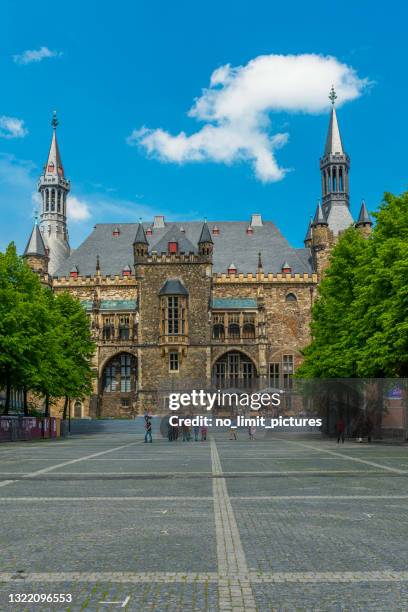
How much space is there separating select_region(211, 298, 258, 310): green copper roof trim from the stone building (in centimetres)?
10

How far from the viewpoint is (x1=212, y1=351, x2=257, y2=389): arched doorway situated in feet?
235

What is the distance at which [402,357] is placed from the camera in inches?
1242

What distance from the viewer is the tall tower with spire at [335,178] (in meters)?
81.9

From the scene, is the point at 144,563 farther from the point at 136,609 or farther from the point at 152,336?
the point at 152,336

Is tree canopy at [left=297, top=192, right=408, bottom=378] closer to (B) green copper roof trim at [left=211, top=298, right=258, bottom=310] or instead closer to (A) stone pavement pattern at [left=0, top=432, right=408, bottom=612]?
(A) stone pavement pattern at [left=0, top=432, right=408, bottom=612]

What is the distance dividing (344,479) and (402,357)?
16.0 m

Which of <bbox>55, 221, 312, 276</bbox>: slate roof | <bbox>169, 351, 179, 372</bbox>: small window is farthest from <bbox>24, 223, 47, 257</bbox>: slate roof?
<bbox>169, 351, 179, 372</bbox>: small window

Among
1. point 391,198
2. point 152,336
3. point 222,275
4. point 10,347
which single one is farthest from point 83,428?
point 391,198

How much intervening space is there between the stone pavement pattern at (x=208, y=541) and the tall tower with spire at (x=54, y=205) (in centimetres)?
6962

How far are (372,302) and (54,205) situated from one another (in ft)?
199

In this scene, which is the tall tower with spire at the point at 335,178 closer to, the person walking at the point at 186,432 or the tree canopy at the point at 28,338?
the tree canopy at the point at 28,338

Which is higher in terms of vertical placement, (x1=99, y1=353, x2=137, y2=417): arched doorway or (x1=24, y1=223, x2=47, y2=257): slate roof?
(x1=24, y1=223, x2=47, y2=257): slate roof

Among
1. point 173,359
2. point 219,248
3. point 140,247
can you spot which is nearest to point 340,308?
point 173,359

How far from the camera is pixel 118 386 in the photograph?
7356 cm
